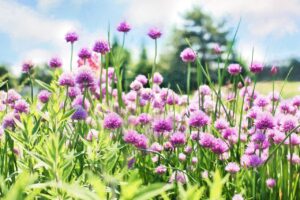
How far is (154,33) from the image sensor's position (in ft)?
10.9

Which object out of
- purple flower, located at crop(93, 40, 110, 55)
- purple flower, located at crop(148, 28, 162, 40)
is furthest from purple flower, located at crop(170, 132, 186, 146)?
purple flower, located at crop(148, 28, 162, 40)

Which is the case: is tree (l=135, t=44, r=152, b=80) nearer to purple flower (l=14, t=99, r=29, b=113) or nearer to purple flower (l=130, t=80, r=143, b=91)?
purple flower (l=130, t=80, r=143, b=91)

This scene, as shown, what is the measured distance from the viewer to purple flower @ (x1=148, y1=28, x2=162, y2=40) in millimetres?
3312

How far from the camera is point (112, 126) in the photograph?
2.14 m

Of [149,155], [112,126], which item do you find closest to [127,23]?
[149,155]

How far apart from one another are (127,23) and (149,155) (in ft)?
3.35

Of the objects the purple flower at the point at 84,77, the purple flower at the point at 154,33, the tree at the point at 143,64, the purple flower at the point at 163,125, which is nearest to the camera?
the purple flower at the point at 163,125

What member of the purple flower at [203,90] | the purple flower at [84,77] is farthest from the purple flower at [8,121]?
the purple flower at [203,90]

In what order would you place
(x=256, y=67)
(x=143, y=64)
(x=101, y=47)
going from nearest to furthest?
(x=256, y=67)
(x=101, y=47)
(x=143, y=64)

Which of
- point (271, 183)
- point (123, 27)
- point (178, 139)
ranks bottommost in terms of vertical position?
point (271, 183)

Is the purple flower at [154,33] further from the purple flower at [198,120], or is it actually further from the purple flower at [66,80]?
the purple flower at [198,120]

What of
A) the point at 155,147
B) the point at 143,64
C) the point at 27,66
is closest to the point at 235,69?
the point at 155,147

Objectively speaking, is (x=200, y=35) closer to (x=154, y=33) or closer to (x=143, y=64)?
(x=143, y=64)

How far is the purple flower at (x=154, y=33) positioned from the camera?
331cm
